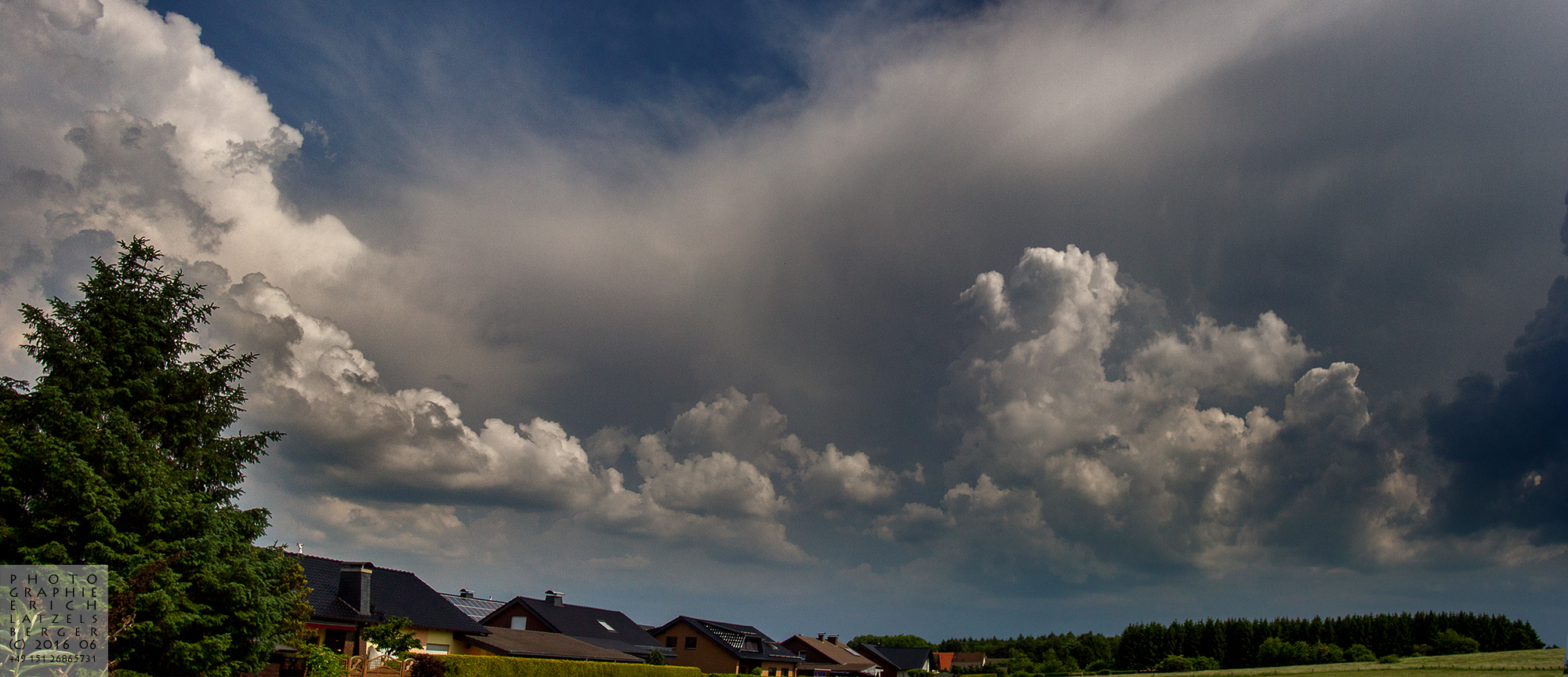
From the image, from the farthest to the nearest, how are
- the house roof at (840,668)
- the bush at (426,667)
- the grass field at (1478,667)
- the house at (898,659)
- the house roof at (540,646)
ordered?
the house at (898,659) → the house roof at (840,668) → the house roof at (540,646) → the grass field at (1478,667) → the bush at (426,667)

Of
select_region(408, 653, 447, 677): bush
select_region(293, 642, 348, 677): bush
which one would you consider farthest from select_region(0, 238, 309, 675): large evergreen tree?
select_region(408, 653, 447, 677): bush

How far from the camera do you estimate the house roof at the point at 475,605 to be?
6288 centimetres

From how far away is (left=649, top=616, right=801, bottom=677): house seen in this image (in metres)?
75.3

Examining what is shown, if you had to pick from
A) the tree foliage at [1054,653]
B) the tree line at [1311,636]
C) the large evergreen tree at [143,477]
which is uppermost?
the large evergreen tree at [143,477]

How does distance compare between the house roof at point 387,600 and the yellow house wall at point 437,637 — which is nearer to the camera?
the house roof at point 387,600

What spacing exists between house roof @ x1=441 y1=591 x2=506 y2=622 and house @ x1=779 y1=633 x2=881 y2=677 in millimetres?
35850

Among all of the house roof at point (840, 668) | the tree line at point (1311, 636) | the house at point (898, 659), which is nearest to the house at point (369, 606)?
the house roof at point (840, 668)

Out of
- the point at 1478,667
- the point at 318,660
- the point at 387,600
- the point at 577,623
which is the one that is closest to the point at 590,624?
the point at 577,623

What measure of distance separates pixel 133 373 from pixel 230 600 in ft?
25.3

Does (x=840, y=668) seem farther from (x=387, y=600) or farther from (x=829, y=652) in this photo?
(x=387, y=600)

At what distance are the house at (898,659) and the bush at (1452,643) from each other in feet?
200

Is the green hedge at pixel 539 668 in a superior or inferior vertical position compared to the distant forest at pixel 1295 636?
superior

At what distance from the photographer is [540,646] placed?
52.9 metres

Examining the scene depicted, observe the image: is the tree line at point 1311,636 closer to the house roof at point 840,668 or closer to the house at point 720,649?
the house roof at point 840,668
